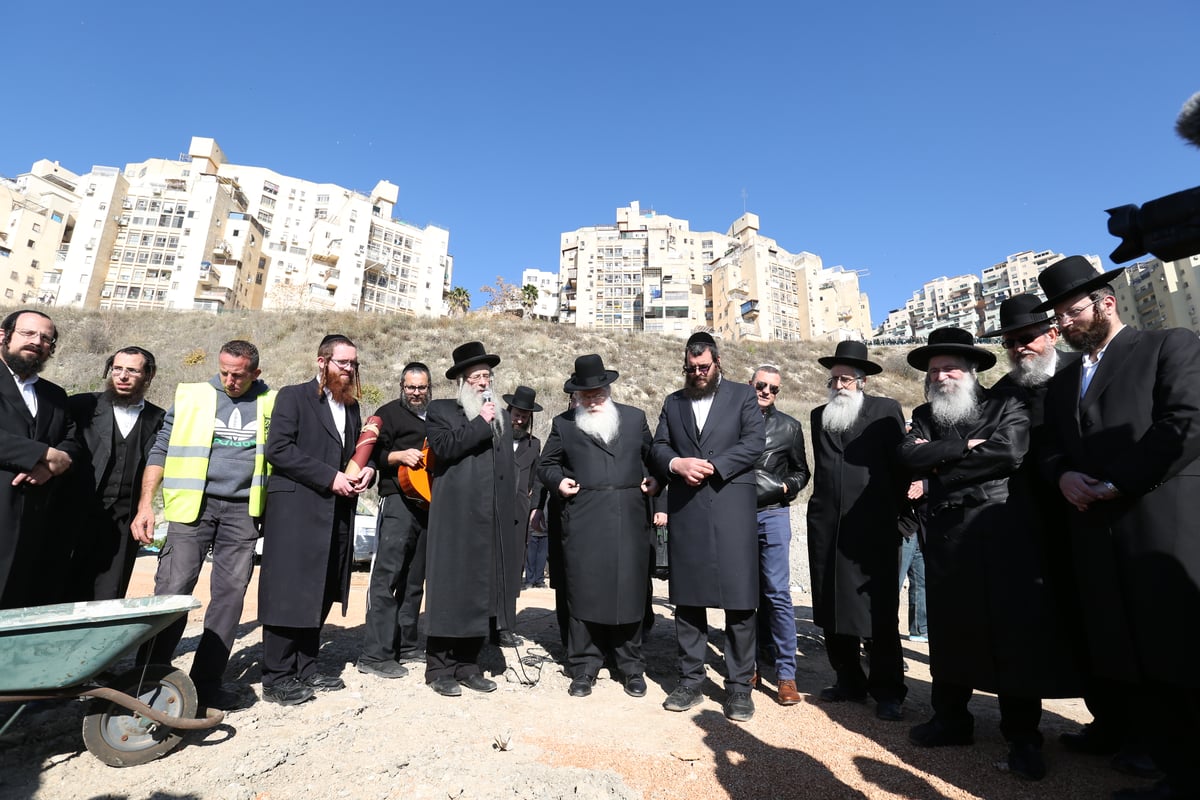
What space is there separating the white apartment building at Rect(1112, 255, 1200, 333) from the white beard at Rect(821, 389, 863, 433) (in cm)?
7728

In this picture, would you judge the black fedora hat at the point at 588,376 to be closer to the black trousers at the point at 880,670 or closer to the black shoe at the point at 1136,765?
the black trousers at the point at 880,670

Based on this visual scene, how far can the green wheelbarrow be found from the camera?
8.34 ft

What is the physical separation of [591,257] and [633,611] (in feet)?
281

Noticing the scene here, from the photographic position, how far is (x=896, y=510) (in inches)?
163

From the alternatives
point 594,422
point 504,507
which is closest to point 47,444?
point 504,507

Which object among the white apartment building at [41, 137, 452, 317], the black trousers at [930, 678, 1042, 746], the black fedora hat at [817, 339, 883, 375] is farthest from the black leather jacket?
the white apartment building at [41, 137, 452, 317]

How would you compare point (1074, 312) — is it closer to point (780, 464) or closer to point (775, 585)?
point (780, 464)

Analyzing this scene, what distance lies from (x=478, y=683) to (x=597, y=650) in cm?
85

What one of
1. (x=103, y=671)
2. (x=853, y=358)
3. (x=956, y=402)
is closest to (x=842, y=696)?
(x=956, y=402)

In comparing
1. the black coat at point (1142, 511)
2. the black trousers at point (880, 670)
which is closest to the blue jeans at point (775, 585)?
the black trousers at point (880, 670)

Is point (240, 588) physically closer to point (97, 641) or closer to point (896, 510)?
point (97, 641)

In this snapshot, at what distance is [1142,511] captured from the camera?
8.70 ft

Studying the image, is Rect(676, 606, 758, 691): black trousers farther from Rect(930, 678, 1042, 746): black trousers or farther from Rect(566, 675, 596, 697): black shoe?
Rect(930, 678, 1042, 746): black trousers

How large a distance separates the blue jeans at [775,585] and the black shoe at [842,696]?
0.81 ft
